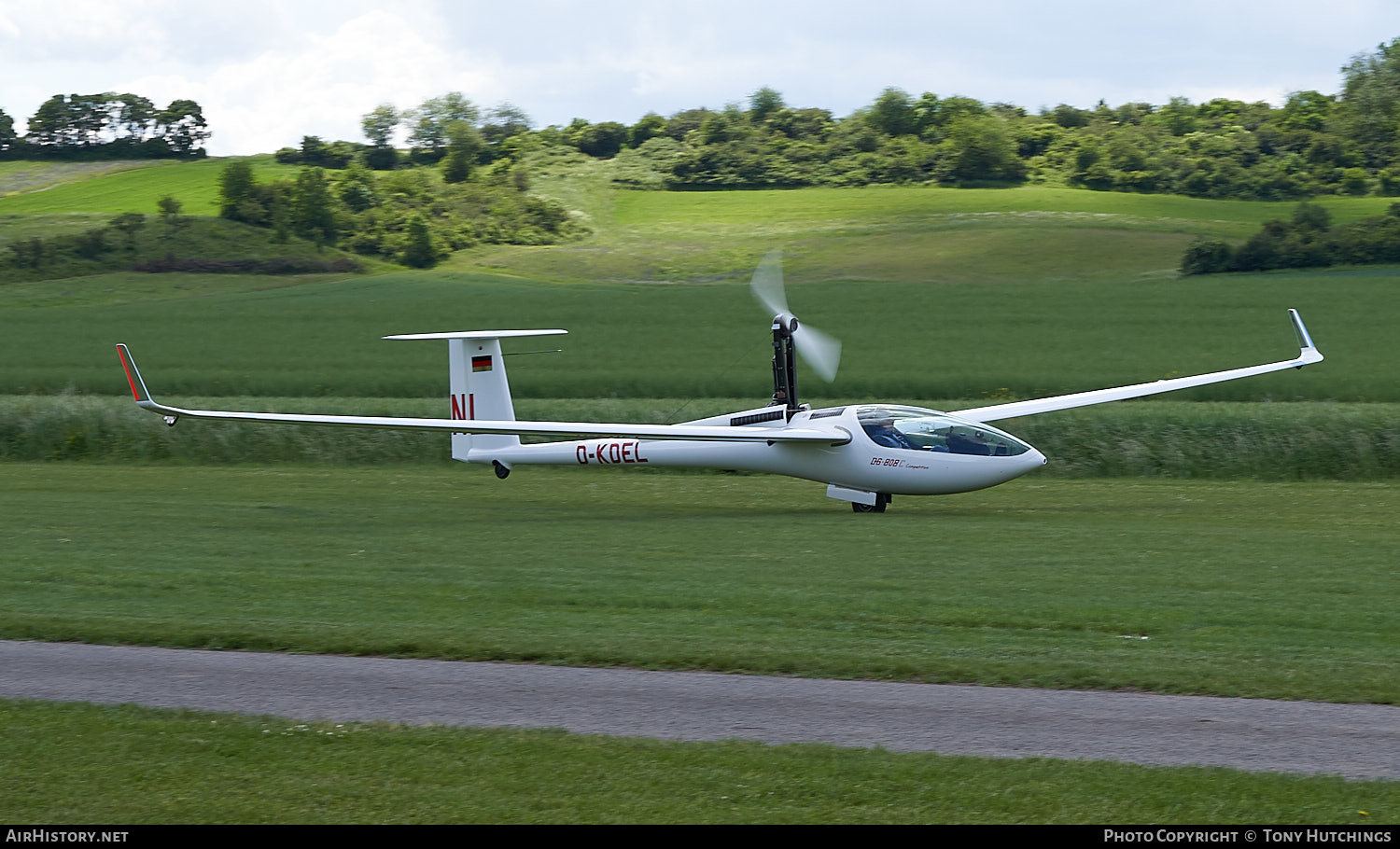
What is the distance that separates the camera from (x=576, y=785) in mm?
7445

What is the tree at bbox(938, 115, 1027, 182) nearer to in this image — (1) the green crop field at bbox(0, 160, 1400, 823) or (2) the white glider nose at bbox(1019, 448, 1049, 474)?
(1) the green crop field at bbox(0, 160, 1400, 823)

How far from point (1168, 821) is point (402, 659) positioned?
6.36 m

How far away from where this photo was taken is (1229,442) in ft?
94.1

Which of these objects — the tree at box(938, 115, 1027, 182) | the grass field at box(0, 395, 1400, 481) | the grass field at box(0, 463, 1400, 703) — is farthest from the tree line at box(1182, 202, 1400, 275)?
the grass field at box(0, 463, 1400, 703)

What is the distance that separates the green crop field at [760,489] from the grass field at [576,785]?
7cm

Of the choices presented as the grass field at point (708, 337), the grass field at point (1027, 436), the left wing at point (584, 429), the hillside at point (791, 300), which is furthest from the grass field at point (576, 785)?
the grass field at point (708, 337)

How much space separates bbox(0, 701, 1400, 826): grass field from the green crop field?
2.8 inches

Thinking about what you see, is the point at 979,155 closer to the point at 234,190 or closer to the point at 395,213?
the point at 395,213

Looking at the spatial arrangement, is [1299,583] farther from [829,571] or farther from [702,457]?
[702,457]

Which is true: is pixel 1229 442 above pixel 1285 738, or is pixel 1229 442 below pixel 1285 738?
below

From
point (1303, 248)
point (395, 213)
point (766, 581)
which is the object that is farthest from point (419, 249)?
point (766, 581)

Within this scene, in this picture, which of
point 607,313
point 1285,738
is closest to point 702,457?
point 1285,738

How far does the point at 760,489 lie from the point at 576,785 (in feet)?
64.2

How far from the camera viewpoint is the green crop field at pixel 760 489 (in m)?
11.3
